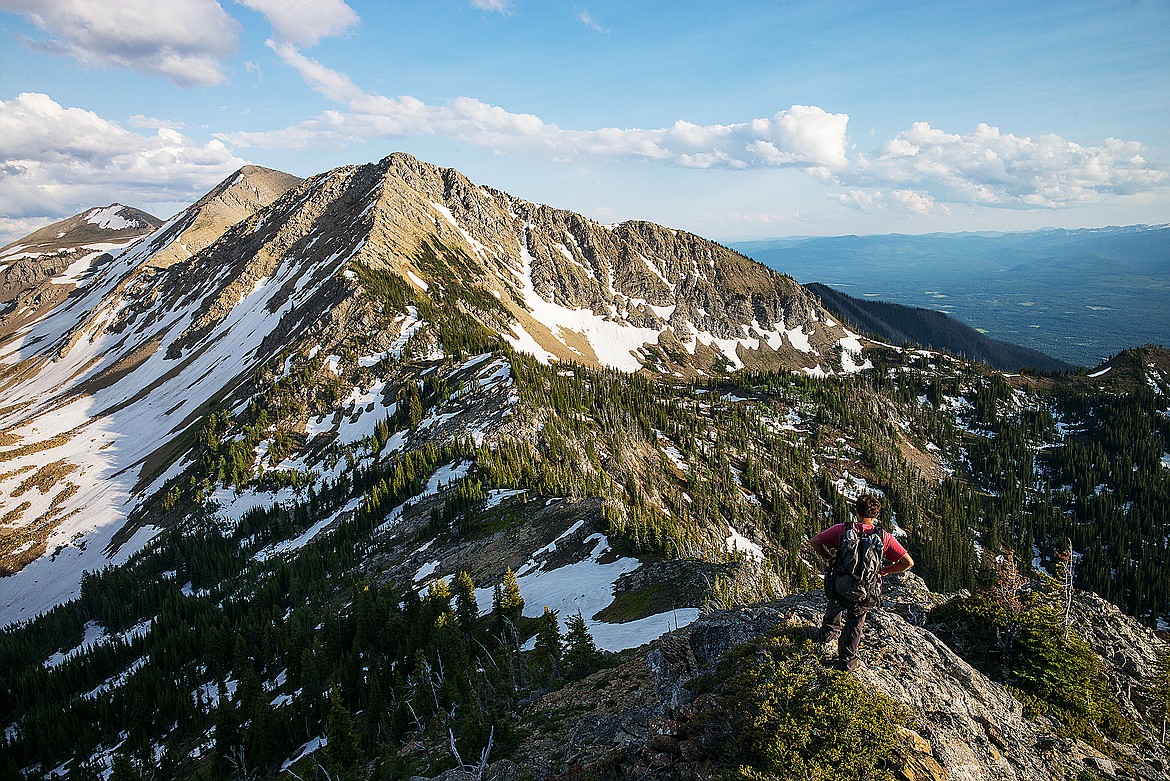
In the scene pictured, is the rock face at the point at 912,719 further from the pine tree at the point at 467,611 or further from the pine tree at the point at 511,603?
the pine tree at the point at 467,611

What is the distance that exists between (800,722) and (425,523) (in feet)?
227

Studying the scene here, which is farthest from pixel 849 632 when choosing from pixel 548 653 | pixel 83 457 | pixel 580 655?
pixel 83 457

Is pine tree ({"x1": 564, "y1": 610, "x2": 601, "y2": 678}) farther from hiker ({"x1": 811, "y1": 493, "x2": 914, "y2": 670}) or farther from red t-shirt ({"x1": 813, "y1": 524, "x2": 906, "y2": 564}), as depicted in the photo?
red t-shirt ({"x1": 813, "y1": 524, "x2": 906, "y2": 564})

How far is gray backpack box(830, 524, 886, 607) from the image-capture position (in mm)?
11680

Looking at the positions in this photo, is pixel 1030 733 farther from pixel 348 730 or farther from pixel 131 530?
pixel 131 530

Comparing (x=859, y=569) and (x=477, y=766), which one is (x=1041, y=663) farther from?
(x=477, y=766)

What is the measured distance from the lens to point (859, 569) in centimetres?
1171

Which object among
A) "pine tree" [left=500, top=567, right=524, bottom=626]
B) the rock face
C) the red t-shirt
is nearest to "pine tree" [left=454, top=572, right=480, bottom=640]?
"pine tree" [left=500, top=567, right=524, bottom=626]

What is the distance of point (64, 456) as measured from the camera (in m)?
155

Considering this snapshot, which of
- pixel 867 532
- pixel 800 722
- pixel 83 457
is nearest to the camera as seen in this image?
pixel 800 722

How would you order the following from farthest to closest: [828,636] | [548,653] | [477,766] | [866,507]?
1. [548,653]
2. [477,766]
3. [828,636]
4. [866,507]

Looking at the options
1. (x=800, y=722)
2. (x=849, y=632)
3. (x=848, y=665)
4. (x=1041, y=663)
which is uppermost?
(x=849, y=632)

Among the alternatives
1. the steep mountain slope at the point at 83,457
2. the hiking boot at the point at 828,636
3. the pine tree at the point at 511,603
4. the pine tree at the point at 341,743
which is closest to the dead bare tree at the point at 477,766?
the hiking boot at the point at 828,636

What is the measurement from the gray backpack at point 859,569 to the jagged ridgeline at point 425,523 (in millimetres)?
1948
